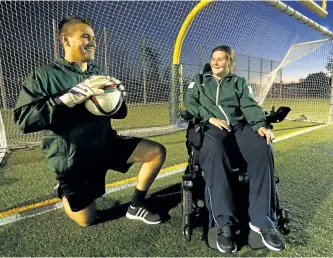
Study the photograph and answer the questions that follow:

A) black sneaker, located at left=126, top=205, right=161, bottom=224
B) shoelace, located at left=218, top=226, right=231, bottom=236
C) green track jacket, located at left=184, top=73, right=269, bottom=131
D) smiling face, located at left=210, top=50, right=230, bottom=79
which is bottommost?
black sneaker, located at left=126, top=205, right=161, bottom=224

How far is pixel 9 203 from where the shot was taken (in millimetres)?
2762

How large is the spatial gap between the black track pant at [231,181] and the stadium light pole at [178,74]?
12.5 feet

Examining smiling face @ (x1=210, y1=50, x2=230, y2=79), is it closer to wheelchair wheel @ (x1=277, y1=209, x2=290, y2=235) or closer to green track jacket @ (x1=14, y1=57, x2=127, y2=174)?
green track jacket @ (x1=14, y1=57, x2=127, y2=174)

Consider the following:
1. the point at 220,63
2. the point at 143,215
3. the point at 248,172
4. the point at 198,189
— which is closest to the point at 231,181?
the point at 248,172

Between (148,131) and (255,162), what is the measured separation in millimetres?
4322

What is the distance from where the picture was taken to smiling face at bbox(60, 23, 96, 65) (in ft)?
7.30

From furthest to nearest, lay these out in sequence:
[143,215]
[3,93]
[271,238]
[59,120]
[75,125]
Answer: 1. [3,93]
2. [143,215]
3. [75,125]
4. [59,120]
5. [271,238]

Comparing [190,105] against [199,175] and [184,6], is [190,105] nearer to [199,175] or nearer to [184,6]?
[199,175]

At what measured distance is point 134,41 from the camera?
5895 millimetres

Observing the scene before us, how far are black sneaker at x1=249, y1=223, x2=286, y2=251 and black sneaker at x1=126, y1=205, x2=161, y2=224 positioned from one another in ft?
2.60

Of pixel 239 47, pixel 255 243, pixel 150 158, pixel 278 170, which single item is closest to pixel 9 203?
pixel 150 158

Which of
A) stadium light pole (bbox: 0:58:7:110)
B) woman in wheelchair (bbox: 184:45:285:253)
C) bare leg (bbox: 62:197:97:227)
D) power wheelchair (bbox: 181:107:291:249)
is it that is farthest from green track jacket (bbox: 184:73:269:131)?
stadium light pole (bbox: 0:58:7:110)

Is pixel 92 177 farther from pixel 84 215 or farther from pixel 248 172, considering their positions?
pixel 248 172

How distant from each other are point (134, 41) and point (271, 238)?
4.87m
